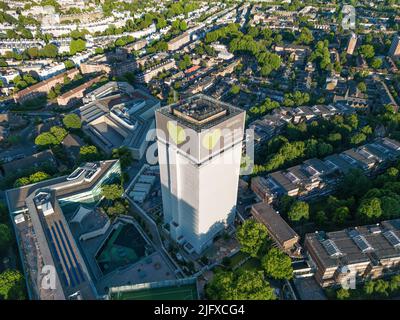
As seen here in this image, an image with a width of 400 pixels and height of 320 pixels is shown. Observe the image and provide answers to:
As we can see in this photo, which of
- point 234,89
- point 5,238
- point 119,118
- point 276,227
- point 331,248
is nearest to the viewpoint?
point 331,248

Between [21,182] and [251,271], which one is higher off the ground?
[21,182]

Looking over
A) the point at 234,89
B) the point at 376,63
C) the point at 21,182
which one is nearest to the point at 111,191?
the point at 21,182

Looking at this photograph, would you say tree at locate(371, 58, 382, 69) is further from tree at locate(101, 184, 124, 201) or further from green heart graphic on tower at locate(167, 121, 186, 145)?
tree at locate(101, 184, 124, 201)

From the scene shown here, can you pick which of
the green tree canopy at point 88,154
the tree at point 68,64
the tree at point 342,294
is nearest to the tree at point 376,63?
the tree at point 342,294

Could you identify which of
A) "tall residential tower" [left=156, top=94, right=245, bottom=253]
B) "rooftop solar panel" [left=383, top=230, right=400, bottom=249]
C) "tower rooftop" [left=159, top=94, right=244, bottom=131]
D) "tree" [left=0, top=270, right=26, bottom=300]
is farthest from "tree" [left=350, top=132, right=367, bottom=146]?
Answer: "tree" [left=0, top=270, right=26, bottom=300]

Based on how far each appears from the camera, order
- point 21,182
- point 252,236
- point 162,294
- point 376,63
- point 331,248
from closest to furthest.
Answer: point 162,294
point 331,248
point 252,236
point 21,182
point 376,63

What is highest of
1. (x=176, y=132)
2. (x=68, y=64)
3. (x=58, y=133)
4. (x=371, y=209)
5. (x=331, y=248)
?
(x=176, y=132)

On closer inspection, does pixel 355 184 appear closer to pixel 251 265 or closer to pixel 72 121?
pixel 251 265
